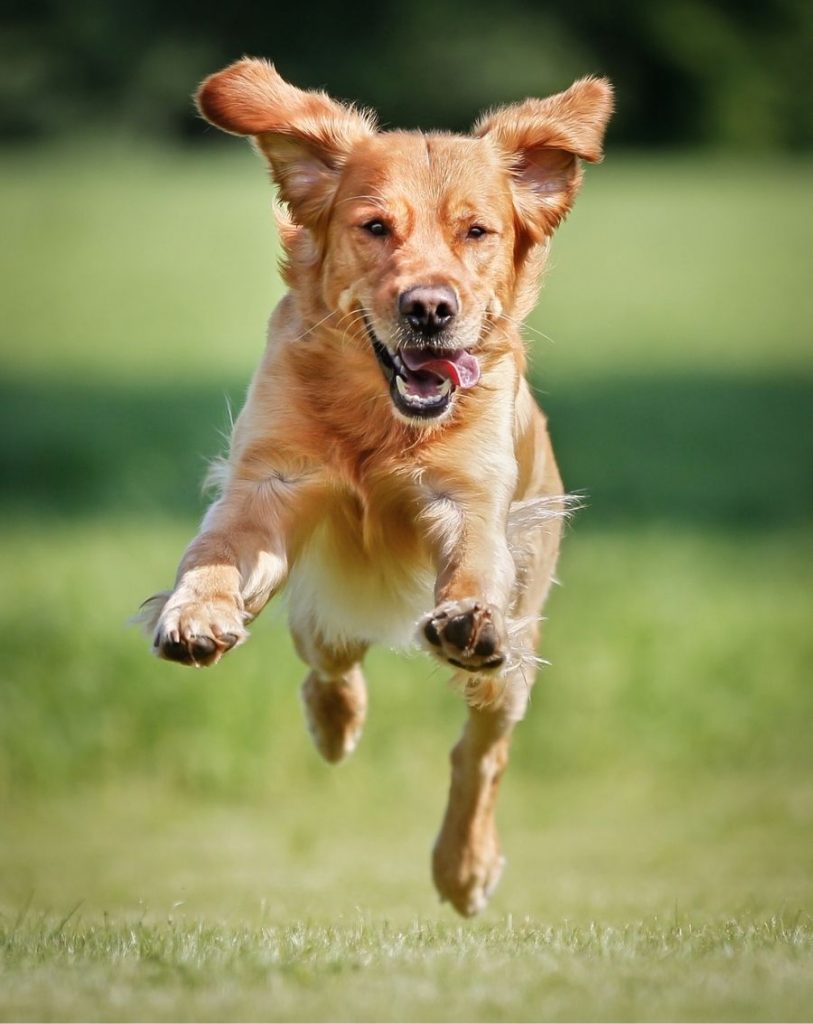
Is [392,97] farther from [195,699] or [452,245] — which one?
[452,245]

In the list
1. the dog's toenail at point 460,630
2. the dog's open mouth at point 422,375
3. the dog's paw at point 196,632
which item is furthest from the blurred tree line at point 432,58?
the dog's toenail at point 460,630

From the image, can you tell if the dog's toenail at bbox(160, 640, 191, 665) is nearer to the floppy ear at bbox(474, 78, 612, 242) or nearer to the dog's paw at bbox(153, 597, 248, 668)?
the dog's paw at bbox(153, 597, 248, 668)

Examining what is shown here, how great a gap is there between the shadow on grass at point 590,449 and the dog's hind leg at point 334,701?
25.9ft

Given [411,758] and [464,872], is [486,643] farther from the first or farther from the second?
[411,758]

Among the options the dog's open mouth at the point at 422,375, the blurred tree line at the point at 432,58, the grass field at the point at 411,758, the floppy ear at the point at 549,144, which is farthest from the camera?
the blurred tree line at the point at 432,58

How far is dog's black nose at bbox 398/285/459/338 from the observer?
5.30 m

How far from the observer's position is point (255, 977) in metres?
4.48

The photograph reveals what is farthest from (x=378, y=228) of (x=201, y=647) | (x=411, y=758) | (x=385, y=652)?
(x=385, y=652)

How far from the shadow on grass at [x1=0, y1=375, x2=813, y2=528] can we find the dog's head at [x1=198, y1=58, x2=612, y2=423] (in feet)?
29.8

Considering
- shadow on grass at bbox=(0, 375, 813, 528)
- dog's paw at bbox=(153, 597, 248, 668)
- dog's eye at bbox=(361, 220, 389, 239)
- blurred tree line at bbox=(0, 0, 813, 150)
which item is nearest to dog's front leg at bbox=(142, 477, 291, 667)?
dog's paw at bbox=(153, 597, 248, 668)

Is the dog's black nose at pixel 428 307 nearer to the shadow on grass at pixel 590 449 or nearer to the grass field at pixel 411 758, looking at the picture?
the grass field at pixel 411 758

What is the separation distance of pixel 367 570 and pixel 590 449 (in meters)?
13.1

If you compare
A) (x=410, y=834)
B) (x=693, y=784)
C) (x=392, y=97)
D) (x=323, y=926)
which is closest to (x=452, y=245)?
(x=323, y=926)

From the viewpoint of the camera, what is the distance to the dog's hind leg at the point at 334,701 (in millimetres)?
6828
